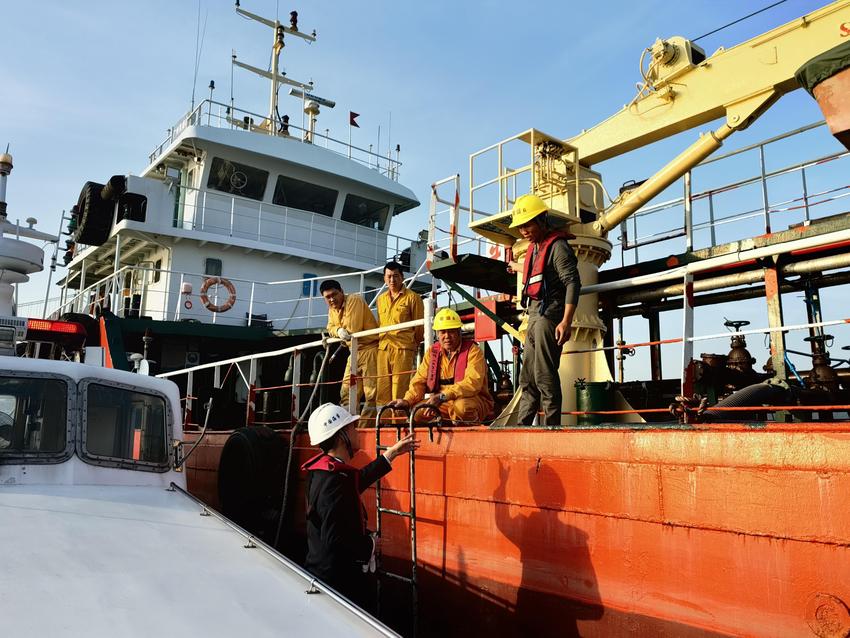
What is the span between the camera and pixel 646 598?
3855mm

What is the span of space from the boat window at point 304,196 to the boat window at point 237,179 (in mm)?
383

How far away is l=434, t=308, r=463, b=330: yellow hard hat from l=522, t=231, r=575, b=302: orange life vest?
2.93ft

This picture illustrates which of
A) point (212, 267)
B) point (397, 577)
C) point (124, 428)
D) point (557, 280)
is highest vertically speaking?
point (212, 267)

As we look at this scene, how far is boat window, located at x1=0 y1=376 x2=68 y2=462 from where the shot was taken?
4582 millimetres

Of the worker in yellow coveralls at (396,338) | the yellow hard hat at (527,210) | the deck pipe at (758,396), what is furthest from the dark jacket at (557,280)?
the worker in yellow coveralls at (396,338)

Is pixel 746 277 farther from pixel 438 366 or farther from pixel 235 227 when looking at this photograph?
pixel 235 227

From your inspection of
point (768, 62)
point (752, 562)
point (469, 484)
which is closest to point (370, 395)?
point (469, 484)

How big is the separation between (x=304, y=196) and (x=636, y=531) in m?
13.2

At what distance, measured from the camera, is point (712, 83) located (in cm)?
668

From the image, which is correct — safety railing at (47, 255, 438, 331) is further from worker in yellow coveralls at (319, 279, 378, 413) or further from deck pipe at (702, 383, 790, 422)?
deck pipe at (702, 383, 790, 422)

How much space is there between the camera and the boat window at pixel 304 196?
15.4 metres

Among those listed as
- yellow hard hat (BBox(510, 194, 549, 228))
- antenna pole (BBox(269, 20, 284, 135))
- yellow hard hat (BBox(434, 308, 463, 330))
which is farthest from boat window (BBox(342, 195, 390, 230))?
yellow hard hat (BBox(510, 194, 549, 228))

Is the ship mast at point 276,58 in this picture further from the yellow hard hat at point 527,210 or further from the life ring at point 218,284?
the yellow hard hat at point 527,210

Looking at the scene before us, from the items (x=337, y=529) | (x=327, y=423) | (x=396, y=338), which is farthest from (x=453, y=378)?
(x=337, y=529)
